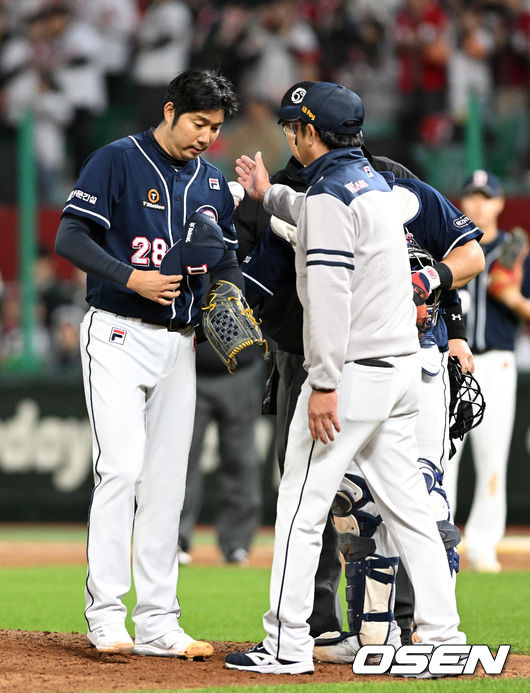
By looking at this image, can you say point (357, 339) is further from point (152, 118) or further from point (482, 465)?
point (152, 118)

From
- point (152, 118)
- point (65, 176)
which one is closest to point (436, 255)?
point (65, 176)

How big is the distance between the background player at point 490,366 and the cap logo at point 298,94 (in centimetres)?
400

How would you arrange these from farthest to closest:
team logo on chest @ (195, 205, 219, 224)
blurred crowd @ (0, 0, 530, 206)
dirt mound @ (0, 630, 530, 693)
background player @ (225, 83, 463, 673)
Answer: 1. blurred crowd @ (0, 0, 530, 206)
2. team logo on chest @ (195, 205, 219, 224)
3. background player @ (225, 83, 463, 673)
4. dirt mound @ (0, 630, 530, 693)

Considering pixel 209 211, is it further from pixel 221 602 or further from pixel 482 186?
pixel 482 186

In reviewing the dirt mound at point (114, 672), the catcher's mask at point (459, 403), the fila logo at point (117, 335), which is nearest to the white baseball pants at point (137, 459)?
the fila logo at point (117, 335)

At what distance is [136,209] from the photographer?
5.12 meters

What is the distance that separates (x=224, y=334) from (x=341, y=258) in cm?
77

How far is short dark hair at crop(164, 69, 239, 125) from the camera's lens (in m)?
5.06

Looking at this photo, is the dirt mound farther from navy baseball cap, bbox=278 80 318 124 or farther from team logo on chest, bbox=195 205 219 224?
navy baseball cap, bbox=278 80 318 124

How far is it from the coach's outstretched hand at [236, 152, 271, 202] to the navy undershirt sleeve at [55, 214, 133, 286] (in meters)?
0.71

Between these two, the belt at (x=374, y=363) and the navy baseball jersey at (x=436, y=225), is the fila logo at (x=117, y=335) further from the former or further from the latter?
the navy baseball jersey at (x=436, y=225)

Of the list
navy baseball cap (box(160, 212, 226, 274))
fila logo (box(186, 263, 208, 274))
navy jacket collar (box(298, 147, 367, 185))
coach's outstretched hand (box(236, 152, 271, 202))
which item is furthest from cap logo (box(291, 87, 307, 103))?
fila logo (box(186, 263, 208, 274))

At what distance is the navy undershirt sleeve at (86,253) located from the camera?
4.91 m

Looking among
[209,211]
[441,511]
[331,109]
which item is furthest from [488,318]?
[331,109]
